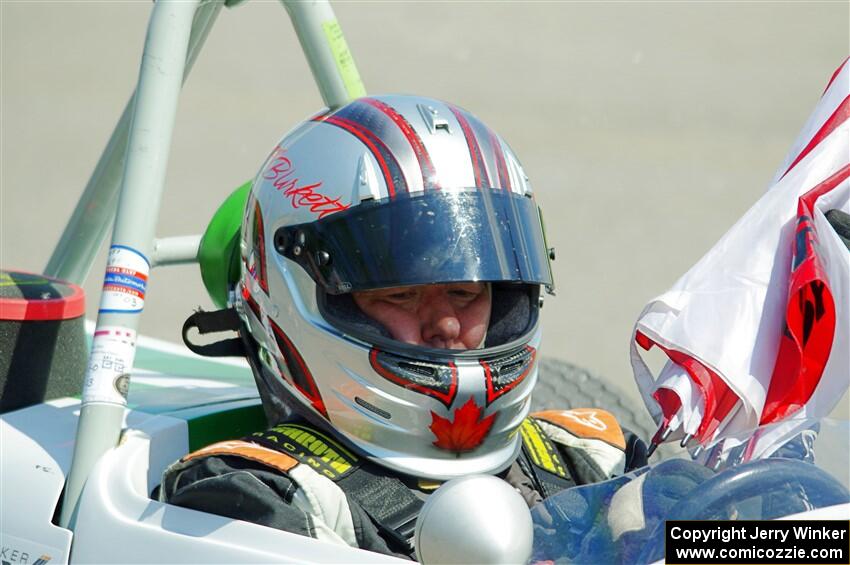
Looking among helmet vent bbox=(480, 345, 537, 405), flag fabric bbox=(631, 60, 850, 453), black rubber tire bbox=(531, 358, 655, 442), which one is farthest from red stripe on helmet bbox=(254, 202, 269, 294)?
black rubber tire bbox=(531, 358, 655, 442)

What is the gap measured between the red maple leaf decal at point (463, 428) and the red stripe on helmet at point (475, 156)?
1.14 ft

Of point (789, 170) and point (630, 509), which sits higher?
point (789, 170)

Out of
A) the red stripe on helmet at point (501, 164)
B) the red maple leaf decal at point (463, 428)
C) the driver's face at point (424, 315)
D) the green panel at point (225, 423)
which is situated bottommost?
the green panel at point (225, 423)

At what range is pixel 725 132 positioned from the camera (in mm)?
7133

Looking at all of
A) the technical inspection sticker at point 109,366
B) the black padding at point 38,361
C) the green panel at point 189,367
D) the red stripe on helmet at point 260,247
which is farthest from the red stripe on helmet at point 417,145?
the green panel at point 189,367

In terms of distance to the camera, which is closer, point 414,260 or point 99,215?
point 414,260

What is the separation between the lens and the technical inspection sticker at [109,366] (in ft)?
6.31

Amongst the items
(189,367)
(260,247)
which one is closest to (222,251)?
(260,247)

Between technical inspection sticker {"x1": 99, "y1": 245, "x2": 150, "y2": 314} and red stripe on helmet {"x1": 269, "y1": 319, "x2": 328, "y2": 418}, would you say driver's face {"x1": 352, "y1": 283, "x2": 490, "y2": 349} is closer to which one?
red stripe on helmet {"x1": 269, "y1": 319, "x2": 328, "y2": 418}

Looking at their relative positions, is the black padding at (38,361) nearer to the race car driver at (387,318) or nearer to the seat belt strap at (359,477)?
the race car driver at (387,318)

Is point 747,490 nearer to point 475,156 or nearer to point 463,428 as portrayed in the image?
point 463,428

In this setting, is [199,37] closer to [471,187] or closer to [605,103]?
[471,187]

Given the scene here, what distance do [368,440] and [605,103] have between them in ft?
19.2

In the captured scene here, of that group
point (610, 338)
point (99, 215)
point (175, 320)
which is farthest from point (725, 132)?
point (99, 215)
